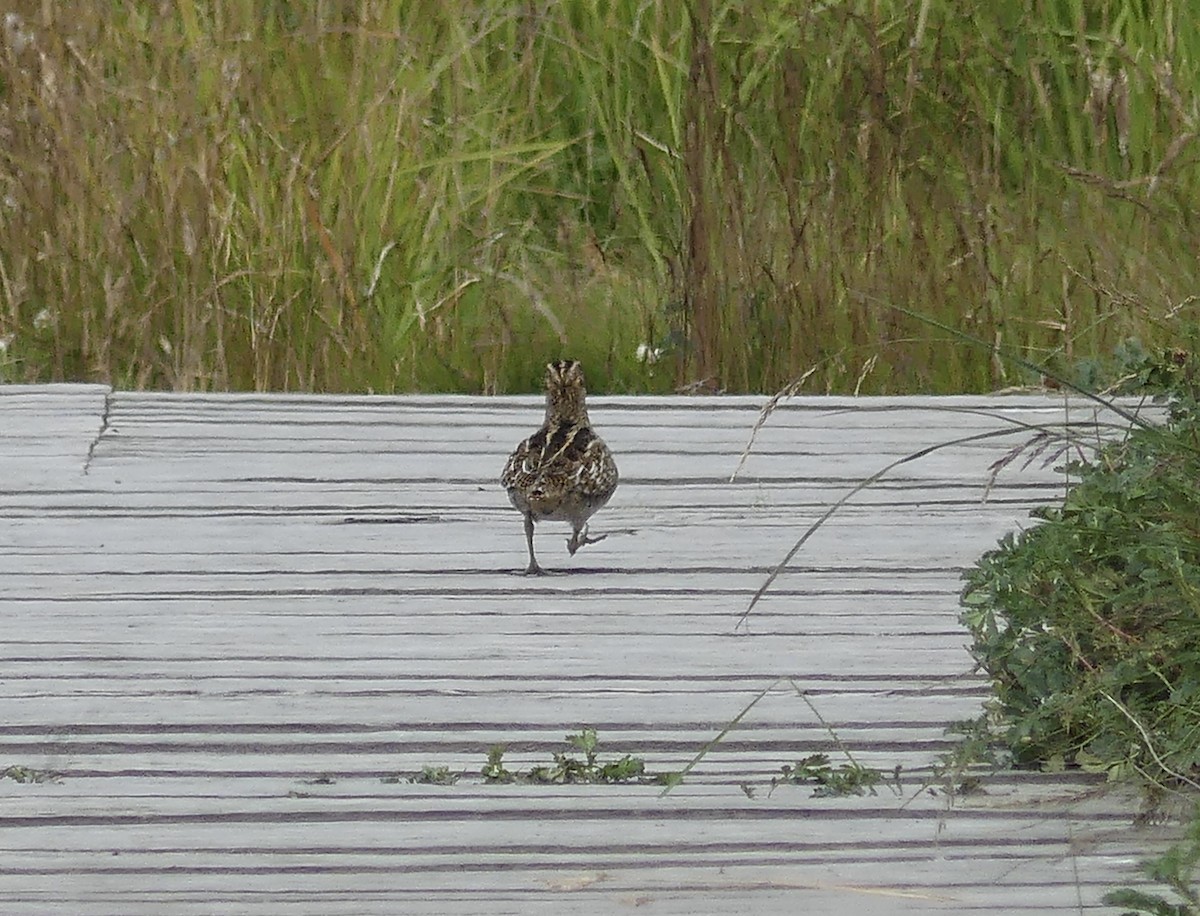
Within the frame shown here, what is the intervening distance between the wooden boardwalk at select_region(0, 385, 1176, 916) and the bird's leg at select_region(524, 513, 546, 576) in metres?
0.04

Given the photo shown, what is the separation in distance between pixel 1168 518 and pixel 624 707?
75 centimetres

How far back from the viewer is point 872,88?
5922 millimetres

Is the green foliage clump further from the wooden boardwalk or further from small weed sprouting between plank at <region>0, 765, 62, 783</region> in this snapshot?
small weed sprouting between plank at <region>0, 765, 62, 783</region>

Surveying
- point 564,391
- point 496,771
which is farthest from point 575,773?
point 564,391

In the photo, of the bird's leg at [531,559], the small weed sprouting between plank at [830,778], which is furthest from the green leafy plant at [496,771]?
the bird's leg at [531,559]

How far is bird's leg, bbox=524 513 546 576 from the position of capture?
378cm

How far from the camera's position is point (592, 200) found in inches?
264

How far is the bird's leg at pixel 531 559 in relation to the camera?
149 inches

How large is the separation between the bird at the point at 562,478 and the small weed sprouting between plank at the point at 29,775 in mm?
1225

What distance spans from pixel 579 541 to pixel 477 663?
33.2 inches

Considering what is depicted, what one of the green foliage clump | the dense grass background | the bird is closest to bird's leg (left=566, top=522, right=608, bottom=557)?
the bird

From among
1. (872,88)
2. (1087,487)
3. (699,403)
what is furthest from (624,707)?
(872,88)

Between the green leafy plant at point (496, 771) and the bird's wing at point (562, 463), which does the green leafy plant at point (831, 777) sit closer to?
the green leafy plant at point (496, 771)

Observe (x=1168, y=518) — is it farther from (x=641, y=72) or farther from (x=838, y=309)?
(x=641, y=72)
